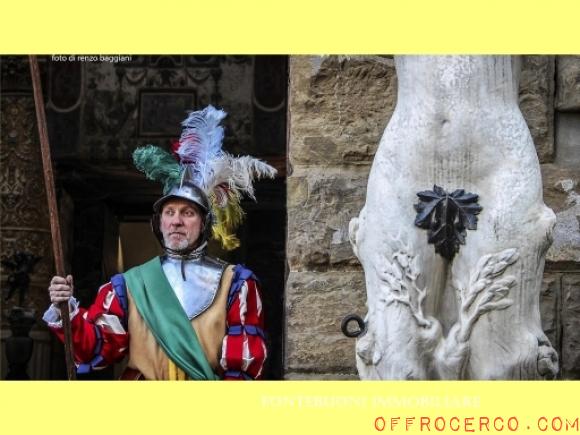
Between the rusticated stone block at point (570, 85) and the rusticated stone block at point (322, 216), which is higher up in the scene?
the rusticated stone block at point (570, 85)

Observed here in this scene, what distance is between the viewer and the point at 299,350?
572 cm

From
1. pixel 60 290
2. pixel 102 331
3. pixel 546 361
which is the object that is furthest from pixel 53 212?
pixel 546 361

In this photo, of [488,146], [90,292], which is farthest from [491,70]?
[90,292]

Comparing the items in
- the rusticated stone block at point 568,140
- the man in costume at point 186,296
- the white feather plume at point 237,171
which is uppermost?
the rusticated stone block at point 568,140

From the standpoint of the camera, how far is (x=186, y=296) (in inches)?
220

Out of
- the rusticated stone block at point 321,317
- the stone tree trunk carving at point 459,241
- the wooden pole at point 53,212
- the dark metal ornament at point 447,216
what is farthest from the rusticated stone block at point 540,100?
the wooden pole at point 53,212

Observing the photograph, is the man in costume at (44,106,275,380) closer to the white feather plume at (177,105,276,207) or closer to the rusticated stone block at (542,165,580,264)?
the white feather plume at (177,105,276,207)

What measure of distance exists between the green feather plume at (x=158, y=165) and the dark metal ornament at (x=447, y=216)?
4.20 feet

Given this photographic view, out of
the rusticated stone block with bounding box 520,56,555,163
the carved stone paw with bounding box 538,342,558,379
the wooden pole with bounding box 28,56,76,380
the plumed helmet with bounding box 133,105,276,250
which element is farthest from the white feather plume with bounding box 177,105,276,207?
the carved stone paw with bounding box 538,342,558,379

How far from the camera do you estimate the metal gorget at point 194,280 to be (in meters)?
5.57

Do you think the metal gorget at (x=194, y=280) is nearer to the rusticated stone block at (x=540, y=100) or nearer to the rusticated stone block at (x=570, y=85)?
the rusticated stone block at (x=540, y=100)

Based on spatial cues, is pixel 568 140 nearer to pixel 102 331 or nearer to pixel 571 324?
pixel 571 324

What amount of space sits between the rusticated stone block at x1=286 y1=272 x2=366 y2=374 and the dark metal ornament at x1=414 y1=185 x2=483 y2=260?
1038mm

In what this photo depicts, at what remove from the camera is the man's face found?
5656 mm
